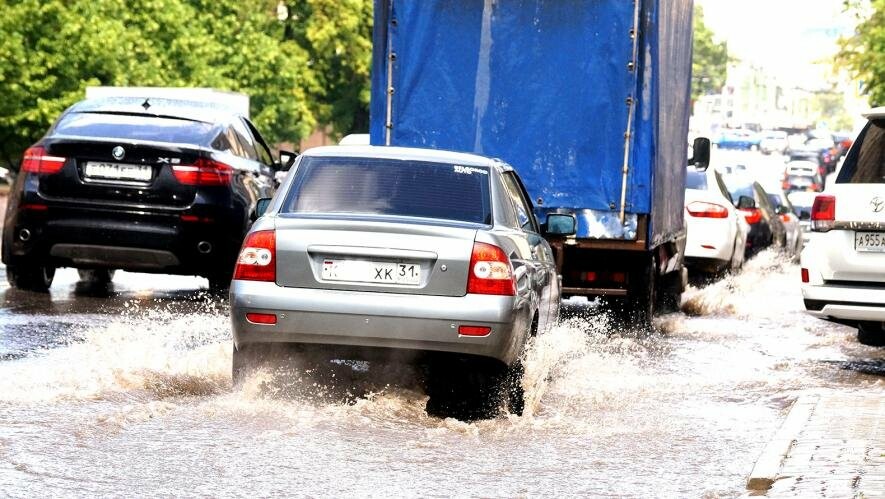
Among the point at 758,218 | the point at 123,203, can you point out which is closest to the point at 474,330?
the point at 123,203

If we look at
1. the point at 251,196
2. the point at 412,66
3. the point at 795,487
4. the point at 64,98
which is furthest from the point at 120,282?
the point at 64,98

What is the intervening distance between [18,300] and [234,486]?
8.90m

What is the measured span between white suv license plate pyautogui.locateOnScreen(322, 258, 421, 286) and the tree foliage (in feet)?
114

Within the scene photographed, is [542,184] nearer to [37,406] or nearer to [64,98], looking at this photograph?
[37,406]


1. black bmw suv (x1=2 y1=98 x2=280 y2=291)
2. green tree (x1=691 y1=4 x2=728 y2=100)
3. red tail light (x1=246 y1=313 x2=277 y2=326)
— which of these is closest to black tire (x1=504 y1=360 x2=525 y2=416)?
red tail light (x1=246 y1=313 x2=277 y2=326)


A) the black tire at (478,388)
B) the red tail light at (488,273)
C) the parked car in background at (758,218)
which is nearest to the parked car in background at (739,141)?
the parked car in background at (758,218)

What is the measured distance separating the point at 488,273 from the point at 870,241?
4.11 m

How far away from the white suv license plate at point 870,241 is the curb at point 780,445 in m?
1.86

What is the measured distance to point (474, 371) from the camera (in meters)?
9.53

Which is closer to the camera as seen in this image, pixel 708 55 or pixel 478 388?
pixel 478 388

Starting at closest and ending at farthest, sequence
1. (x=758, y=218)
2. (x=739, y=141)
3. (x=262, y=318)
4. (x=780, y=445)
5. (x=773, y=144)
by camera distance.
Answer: (x=780, y=445) → (x=262, y=318) → (x=758, y=218) → (x=739, y=141) → (x=773, y=144)

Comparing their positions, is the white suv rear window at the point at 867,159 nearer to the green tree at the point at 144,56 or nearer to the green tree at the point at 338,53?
the green tree at the point at 144,56

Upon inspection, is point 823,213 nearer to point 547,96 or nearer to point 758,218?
point 547,96

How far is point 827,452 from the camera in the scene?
844 cm
